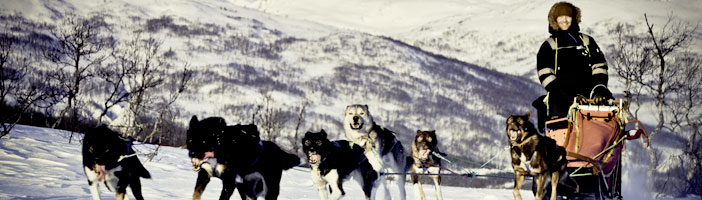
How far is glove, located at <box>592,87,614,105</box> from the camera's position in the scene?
6367 mm

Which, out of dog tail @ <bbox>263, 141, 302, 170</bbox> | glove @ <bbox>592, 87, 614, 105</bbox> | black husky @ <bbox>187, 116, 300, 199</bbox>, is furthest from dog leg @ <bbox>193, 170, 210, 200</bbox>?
glove @ <bbox>592, 87, 614, 105</bbox>

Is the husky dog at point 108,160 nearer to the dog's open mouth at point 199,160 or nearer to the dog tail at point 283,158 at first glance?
the dog's open mouth at point 199,160

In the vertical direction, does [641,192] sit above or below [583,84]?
below

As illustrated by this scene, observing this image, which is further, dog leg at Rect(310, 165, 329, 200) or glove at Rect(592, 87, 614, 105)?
dog leg at Rect(310, 165, 329, 200)

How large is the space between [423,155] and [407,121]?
563 ft

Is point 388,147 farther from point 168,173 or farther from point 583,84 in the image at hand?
point 168,173

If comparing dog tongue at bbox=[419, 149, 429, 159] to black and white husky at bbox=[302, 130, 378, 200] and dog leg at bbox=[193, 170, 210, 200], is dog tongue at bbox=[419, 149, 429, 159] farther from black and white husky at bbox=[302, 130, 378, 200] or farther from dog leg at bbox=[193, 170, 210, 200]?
dog leg at bbox=[193, 170, 210, 200]

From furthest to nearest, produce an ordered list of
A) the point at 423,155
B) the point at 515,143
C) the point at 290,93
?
the point at 290,93 → the point at 423,155 → the point at 515,143

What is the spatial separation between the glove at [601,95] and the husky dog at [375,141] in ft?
9.73

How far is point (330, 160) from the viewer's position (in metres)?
6.95

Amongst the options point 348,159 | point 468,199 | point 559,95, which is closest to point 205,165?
point 348,159

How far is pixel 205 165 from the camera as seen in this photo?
20.0 feet

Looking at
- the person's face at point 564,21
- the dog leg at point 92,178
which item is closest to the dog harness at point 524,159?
the person's face at point 564,21

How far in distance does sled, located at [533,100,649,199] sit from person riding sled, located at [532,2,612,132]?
0.73 feet
